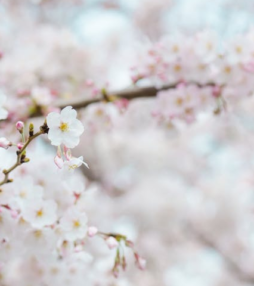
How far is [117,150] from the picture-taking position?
5617mm

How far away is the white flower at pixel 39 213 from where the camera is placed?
115 centimetres

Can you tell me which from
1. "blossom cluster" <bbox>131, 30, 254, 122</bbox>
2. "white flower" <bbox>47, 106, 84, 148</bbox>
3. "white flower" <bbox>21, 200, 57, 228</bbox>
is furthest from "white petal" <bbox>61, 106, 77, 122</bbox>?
"blossom cluster" <bbox>131, 30, 254, 122</bbox>

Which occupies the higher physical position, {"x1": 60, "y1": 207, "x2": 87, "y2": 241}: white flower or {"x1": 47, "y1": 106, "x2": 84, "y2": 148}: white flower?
{"x1": 47, "y1": 106, "x2": 84, "y2": 148}: white flower

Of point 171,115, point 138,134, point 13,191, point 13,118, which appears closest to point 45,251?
point 13,191

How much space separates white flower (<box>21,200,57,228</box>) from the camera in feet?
3.76

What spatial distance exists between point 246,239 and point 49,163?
5.14m

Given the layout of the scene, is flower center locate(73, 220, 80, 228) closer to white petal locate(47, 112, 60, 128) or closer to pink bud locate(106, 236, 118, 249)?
pink bud locate(106, 236, 118, 249)

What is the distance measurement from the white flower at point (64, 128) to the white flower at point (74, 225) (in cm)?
27

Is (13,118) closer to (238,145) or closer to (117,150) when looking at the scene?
(117,150)

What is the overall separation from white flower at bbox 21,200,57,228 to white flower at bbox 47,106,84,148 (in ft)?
0.82

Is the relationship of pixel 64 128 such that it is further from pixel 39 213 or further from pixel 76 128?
pixel 39 213

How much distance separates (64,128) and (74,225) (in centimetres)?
32

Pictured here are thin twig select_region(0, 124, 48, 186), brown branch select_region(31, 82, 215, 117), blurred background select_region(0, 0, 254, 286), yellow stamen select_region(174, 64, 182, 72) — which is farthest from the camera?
blurred background select_region(0, 0, 254, 286)

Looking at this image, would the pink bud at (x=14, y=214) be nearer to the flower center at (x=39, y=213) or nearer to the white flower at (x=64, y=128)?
the flower center at (x=39, y=213)
